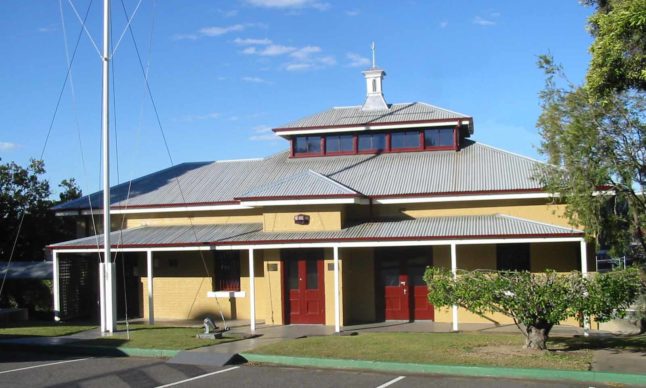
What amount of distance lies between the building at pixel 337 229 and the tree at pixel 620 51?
21.9 feet

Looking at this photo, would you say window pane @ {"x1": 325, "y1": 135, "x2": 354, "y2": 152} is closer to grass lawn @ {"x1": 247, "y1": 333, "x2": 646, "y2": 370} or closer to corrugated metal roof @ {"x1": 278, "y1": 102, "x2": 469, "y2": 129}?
corrugated metal roof @ {"x1": 278, "y1": 102, "x2": 469, "y2": 129}

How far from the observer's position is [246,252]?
23.3 m

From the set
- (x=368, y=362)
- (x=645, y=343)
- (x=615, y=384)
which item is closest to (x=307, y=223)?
(x=368, y=362)

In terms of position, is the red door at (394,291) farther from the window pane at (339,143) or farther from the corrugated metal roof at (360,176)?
the window pane at (339,143)

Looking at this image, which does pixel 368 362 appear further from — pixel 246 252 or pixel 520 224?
pixel 246 252

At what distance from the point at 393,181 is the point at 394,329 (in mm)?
5222

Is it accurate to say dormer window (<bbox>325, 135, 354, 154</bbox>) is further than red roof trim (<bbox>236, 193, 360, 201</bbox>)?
Yes

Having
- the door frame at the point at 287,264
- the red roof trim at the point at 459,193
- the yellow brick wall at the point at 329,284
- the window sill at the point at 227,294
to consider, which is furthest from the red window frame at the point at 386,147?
the window sill at the point at 227,294

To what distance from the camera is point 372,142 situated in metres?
26.0

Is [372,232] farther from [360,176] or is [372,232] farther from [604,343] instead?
[604,343]

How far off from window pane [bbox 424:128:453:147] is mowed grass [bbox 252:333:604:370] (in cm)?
907

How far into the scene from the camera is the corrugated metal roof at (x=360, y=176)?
2194 centimetres

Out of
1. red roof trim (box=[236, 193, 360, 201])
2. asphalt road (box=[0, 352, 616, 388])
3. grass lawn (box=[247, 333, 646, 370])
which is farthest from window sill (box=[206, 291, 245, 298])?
asphalt road (box=[0, 352, 616, 388])

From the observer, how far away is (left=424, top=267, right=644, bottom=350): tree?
43.4ft
